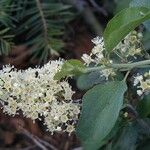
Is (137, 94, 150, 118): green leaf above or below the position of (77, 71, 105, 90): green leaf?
below

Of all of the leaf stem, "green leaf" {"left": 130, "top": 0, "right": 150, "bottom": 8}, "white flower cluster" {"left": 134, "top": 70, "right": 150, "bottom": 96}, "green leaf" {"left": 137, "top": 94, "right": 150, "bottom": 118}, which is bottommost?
"green leaf" {"left": 137, "top": 94, "right": 150, "bottom": 118}

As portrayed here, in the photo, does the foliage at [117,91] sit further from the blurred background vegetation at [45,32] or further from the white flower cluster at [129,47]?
the blurred background vegetation at [45,32]

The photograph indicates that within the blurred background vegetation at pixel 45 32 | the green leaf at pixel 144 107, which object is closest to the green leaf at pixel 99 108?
the green leaf at pixel 144 107

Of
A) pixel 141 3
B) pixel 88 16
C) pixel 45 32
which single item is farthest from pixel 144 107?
pixel 88 16

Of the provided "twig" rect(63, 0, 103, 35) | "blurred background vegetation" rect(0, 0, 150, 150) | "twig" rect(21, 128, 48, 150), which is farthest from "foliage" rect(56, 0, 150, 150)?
"twig" rect(63, 0, 103, 35)

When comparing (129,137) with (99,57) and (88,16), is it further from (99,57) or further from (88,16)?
(88,16)

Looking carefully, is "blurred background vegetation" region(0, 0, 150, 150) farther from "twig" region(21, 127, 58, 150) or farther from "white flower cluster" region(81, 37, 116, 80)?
"white flower cluster" region(81, 37, 116, 80)

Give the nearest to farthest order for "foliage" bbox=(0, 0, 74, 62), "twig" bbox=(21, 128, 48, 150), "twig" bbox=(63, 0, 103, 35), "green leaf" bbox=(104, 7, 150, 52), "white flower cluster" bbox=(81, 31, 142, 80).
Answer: "green leaf" bbox=(104, 7, 150, 52) → "white flower cluster" bbox=(81, 31, 142, 80) → "foliage" bbox=(0, 0, 74, 62) → "twig" bbox=(21, 128, 48, 150) → "twig" bbox=(63, 0, 103, 35)
